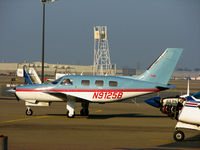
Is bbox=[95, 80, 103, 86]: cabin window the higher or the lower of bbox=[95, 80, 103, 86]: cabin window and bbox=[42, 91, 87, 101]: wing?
the higher

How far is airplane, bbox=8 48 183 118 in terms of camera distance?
70.7 feet

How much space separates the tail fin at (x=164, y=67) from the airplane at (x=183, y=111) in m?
6.42

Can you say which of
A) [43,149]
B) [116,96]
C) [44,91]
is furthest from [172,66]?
[43,149]

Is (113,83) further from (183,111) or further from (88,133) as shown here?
(183,111)

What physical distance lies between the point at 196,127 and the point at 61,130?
538cm

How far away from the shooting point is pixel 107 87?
21578 millimetres

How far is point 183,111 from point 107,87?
789 cm

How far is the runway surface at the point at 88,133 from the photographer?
13.1 meters

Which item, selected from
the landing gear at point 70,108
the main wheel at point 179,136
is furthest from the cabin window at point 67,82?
the main wheel at point 179,136

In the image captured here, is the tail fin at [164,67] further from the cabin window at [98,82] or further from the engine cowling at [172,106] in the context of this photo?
the engine cowling at [172,106]

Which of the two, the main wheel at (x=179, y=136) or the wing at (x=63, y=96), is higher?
the wing at (x=63, y=96)

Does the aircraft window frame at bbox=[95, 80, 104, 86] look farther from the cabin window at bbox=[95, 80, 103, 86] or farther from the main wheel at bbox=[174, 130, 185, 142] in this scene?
the main wheel at bbox=[174, 130, 185, 142]

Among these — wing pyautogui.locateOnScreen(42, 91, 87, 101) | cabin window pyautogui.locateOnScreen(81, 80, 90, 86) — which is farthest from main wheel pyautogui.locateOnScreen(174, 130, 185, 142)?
cabin window pyautogui.locateOnScreen(81, 80, 90, 86)

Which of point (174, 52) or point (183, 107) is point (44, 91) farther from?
point (183, 107)
